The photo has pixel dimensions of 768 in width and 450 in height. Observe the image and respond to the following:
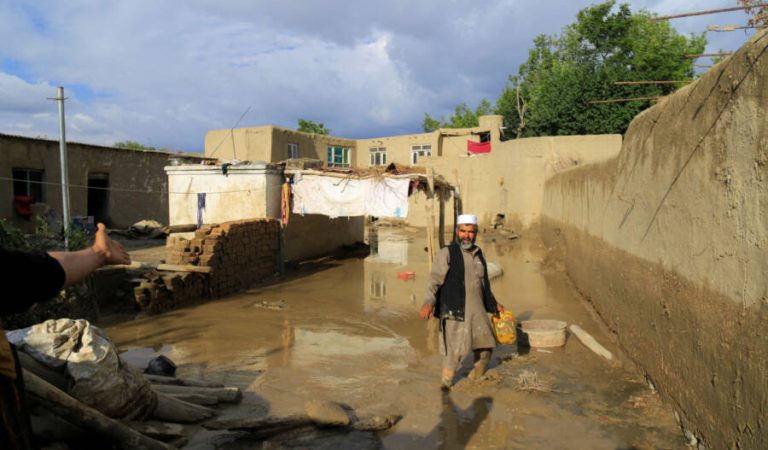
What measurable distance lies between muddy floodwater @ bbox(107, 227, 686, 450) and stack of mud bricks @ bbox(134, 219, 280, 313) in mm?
340

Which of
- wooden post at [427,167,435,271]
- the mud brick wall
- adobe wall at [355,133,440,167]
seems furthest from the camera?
adobe wall at [355,133,440,167]

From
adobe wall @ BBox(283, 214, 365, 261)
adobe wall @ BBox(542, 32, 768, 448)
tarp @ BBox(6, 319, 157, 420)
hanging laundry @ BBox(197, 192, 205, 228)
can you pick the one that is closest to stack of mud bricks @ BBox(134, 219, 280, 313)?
adobe wall @ BBox(283, 214, 365, 261)

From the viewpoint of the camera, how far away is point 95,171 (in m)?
18.0

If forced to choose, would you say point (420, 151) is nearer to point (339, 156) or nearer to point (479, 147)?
point (479, 147)

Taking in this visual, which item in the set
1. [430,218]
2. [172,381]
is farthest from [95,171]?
[172,381]

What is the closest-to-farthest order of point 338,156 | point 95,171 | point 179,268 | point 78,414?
1. point 78,414
2. point 179,268
3. point 95,171
4. point 338,156

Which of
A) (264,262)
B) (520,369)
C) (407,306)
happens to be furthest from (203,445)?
(264,262)

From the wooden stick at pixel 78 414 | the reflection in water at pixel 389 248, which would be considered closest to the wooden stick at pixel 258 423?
the wooden stick at pixel 78 414

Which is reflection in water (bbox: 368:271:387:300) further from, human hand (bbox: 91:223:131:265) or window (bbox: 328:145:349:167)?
window (bbox: 328:145:349:167)

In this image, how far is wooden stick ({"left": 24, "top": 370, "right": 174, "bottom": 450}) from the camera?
9.66ft

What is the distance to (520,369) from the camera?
20.4 ft

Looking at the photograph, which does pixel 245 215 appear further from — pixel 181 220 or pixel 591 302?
pixel 591 302

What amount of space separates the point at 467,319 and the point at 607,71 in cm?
2677

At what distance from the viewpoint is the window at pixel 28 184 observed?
1582 centimetres
